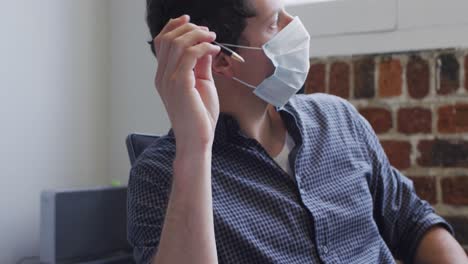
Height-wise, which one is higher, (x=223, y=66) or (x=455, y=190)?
(x=223, y=66)

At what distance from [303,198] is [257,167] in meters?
0.11

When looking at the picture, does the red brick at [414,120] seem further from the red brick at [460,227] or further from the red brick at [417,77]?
the red brick at [460,227]

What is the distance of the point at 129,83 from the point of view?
82.4 inches

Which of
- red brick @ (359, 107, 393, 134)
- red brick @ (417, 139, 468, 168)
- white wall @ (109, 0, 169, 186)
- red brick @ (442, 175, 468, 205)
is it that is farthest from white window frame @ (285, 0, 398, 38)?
white wall @ (109, 0, 169, 186)

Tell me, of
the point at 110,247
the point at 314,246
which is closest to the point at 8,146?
the point at 110,247

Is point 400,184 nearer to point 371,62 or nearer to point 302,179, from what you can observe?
point 302,179

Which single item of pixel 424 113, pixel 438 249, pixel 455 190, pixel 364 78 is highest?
pixel 364 78

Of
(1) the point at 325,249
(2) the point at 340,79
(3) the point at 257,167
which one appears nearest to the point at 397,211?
(1) the point at 325,249

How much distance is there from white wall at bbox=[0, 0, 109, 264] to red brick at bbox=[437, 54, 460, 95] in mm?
1111

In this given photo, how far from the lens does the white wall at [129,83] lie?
2074 mm

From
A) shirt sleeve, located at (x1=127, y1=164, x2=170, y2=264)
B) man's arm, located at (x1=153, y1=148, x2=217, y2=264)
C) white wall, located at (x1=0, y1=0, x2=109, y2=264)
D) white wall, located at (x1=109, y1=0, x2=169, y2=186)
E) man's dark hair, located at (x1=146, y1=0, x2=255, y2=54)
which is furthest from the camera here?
white wall, located at (x1=109, y1=0, x2=169, y2=186)

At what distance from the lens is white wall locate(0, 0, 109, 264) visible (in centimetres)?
166

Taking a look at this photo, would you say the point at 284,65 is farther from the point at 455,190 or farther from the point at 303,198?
the point at 455,190

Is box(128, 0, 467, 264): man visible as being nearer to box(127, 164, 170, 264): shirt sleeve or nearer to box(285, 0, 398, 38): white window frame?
box(127, 164, 170, 264): shirt sleeve
